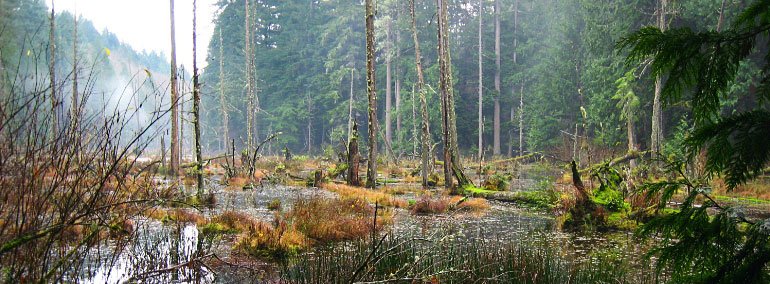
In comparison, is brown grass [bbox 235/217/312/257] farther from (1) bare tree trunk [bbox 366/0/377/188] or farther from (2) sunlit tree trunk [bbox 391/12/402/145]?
(2) sunlit tree trunk [bbox 391/12/402/145]

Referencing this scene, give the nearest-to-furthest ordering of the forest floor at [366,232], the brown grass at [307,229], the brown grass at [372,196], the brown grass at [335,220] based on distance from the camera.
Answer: the forest floor at [366,232] < the brown grass at [307,229] < the brown grass at [335,220] < the brown grass at [372,196]

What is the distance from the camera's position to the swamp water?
5.25 m

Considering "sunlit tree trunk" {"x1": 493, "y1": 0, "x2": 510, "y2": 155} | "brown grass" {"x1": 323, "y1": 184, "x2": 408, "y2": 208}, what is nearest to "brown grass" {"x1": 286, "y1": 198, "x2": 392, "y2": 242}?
"brown grass" {"x1": 323, "y1": 184, "x2": 408, "y2": 208}

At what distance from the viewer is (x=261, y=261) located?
621 centimetres

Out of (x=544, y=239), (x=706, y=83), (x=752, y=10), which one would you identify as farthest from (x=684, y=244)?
(x=544, y=239)

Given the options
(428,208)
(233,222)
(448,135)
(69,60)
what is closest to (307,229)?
(233,222)

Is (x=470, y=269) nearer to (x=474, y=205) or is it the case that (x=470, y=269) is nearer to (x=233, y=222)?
(x=233, y=222)

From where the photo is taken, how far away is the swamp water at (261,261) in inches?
207

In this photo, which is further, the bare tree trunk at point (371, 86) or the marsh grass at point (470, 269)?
the bare tree trunk at point (371, 86)

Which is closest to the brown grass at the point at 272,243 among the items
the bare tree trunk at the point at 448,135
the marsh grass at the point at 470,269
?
the marsh grass at the point at 470,269

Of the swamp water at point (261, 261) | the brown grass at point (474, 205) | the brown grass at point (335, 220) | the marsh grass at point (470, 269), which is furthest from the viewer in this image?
the brown grass at point (474, 205)

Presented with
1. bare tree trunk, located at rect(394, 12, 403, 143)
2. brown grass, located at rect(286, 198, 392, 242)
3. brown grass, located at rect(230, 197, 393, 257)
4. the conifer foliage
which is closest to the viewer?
the conifer foliage

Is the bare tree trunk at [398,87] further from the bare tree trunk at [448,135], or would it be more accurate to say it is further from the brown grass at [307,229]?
the brown grass at [307,229]

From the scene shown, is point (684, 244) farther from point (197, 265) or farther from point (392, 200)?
point (392, 200)
